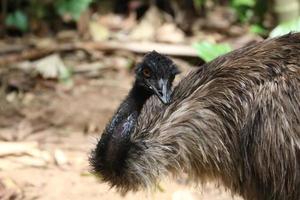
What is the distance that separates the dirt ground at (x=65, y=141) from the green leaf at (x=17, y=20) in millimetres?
1223

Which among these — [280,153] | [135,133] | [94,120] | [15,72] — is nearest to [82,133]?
[94,120]

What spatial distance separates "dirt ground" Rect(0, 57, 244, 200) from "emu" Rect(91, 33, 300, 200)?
33 centimetres

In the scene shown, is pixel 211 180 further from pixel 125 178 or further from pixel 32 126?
pixel 32 126

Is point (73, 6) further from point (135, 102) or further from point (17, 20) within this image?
point (135, 102)

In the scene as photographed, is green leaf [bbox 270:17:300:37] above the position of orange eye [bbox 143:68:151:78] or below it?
above

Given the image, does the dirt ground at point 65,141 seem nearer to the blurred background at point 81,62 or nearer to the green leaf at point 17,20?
the blurred background at point 81,62

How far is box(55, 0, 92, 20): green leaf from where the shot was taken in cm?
689

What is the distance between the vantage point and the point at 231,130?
307 cm

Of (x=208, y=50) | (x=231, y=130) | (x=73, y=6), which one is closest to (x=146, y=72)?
(x=231, y=130)

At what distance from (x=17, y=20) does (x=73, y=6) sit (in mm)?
686

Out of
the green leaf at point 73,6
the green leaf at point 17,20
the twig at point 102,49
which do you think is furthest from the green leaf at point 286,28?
the green leaf at point 17,20

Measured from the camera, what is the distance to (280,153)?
9.57 feet

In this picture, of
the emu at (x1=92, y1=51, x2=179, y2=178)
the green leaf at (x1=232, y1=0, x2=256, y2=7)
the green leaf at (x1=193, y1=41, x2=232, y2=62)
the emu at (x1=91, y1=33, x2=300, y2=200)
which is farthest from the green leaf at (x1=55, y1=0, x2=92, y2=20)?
the emu at (x1=92, y1=51, x2=179, y2=178)

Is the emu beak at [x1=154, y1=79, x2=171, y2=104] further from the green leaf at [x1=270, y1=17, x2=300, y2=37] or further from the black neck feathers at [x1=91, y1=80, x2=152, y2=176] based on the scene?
the green leaf at [x1=270, y1=17, x2=300, y2=37]
